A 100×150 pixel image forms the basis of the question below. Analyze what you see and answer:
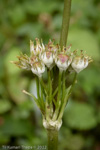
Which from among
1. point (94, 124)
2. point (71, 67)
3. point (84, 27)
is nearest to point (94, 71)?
point (94, 124)

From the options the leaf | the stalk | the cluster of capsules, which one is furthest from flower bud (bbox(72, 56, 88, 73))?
the leaf

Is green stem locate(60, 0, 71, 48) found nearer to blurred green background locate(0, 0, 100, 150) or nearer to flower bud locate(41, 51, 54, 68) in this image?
flower bud locate(41, 51, 54, 68)

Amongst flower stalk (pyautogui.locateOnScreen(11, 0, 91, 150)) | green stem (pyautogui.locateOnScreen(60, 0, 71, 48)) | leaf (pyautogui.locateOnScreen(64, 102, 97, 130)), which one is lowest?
leaf (pyautogui.locateOnScreen(64, 102, 97, 130))

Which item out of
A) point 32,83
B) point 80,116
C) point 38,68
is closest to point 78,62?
point 38,68

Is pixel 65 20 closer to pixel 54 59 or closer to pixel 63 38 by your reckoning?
pixel 63 38

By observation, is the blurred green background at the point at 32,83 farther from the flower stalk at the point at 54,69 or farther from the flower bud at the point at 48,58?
the flower bud at the point at 48,58
